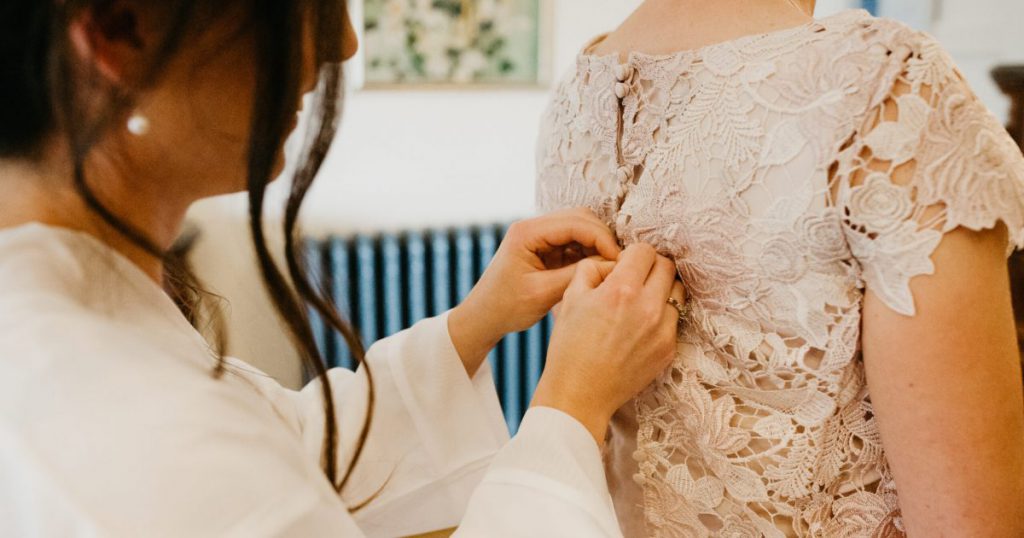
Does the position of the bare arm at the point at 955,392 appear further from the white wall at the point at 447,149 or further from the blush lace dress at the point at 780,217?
the white wall at the point at 447,149

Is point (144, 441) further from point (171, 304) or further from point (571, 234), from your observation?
point (571, 234)

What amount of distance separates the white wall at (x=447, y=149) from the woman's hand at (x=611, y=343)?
1.56m

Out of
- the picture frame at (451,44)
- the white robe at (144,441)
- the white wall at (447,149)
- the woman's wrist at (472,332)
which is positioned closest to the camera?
the white robe at (144,441)

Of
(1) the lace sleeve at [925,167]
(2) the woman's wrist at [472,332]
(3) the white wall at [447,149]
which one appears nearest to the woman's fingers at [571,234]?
(2) the woman's wrist at [472,332]

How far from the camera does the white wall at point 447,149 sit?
2334 millimetres

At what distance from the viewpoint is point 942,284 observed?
0.67m

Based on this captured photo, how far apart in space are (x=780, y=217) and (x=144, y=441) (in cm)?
59

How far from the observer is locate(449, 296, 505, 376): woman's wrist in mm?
1087

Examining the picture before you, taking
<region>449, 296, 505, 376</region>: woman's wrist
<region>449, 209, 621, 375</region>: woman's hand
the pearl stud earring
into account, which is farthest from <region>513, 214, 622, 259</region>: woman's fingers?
the pearl stud earring

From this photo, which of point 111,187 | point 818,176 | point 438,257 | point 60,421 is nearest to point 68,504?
point 60,421

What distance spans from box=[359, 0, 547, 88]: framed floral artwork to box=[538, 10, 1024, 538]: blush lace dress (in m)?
1.73

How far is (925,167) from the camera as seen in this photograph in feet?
2.20

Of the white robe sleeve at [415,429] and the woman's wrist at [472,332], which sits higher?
the woman's wrist at [472,332]

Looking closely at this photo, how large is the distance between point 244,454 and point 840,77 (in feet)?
1.99
